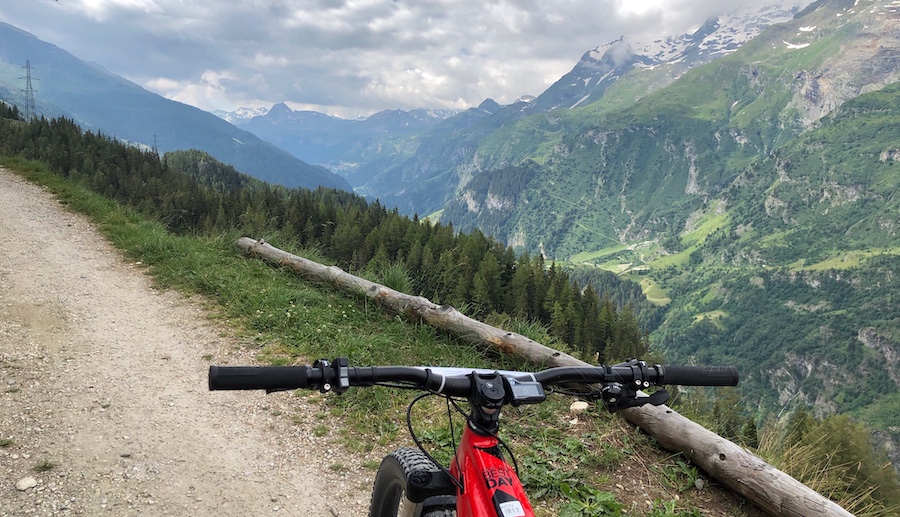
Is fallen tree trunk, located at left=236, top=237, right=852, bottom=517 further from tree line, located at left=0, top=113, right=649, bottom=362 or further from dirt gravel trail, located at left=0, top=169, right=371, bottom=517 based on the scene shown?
tree line, located at left=0, top=113, right=649, bottom=362

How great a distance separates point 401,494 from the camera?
2.84 metres

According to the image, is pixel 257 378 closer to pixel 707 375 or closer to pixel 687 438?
pixel 707 375

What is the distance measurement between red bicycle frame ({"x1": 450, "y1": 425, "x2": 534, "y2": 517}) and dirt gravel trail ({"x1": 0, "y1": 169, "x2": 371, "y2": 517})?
3.15 m

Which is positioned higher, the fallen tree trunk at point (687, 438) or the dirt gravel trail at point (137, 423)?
the fallen tree trunk at point (687, 438)

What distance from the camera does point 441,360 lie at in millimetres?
8008

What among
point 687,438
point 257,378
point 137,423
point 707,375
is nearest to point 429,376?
point 257,378

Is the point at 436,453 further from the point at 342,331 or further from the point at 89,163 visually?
the point at 89,163

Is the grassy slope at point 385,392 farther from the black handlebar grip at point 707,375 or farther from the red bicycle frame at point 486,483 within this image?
the red bicycle frame at point 486,483

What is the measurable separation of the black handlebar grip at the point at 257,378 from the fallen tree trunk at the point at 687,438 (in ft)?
15.3

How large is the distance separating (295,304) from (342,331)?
141 cm

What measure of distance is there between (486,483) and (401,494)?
37.4 inches

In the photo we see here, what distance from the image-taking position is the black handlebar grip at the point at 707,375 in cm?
254

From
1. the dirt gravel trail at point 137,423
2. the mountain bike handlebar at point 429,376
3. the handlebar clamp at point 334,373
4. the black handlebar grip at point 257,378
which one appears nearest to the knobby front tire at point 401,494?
the mountain bike handlebar at point 429,376

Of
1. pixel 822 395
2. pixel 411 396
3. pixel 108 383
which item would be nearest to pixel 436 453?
pixel 411 396
